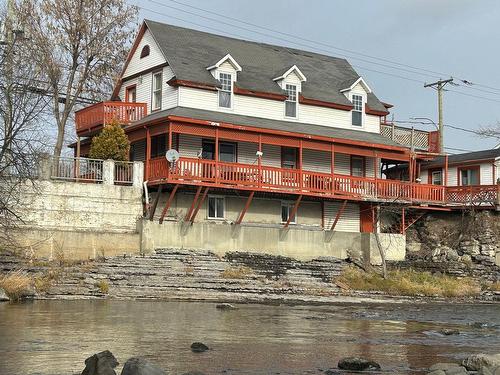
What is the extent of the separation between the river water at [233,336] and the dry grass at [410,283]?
25.5 ft

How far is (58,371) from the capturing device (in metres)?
14.6

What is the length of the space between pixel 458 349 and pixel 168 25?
1232 inches

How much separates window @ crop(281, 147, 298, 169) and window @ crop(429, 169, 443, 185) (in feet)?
37.3

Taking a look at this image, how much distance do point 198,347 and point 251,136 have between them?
934 inches

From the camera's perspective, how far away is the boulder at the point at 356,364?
1589 cm

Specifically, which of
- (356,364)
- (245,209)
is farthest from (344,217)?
(356,364)

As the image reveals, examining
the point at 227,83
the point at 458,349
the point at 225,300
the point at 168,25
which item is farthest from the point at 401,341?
the point at 168,25

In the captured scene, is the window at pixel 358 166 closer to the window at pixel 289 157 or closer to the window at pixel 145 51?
the window at pixel 289 157

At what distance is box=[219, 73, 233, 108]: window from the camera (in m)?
43.1

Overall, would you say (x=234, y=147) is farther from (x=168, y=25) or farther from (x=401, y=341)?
(x=401, y=341)

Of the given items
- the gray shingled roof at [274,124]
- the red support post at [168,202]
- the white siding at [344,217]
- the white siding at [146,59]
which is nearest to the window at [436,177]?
the gray shingled roof at [274,124]

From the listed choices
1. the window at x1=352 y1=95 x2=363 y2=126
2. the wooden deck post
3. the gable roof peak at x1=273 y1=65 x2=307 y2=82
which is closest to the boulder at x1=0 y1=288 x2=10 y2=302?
the wooden deck post

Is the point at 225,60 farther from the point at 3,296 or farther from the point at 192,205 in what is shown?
the point at 3,296

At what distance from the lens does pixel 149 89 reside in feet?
144
